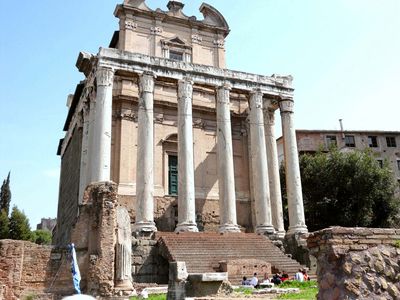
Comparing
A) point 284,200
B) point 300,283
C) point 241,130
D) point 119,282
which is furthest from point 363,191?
point 119,282

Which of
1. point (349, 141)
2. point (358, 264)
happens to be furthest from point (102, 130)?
point (349, 141)

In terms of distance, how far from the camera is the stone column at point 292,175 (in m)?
22.9

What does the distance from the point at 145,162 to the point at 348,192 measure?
54.0ft

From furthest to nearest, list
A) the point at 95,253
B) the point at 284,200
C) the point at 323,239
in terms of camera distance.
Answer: the point at 284,200 < the point at 95,253 < the point at 323,239

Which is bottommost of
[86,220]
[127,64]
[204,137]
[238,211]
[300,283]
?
[300,283]

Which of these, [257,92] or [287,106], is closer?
[257,92]

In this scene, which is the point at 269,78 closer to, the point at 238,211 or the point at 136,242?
the point at 238,211

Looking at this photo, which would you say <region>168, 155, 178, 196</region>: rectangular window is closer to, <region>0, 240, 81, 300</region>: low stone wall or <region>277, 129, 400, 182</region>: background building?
<region>0, 240, 81, 300</region>: low stone wall

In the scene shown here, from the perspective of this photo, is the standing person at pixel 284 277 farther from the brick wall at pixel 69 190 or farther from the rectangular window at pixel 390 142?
the rectangular window at pixel 390 142

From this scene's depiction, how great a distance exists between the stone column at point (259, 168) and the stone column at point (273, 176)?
1.11m

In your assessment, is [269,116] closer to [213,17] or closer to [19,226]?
[213,17]

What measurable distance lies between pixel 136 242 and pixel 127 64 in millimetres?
9226

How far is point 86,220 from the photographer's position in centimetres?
1143

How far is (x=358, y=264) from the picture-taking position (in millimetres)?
6426
